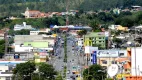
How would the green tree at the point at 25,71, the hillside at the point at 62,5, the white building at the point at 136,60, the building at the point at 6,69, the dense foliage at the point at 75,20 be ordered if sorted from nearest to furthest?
the white building at the point at 136,60 → the green tree at the point at 25,71 → the building at the point at 6,69 → the dense foliage at the point at 75,20 → the hillside at the point at 62,5

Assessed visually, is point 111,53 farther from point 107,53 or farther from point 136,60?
point 136,60

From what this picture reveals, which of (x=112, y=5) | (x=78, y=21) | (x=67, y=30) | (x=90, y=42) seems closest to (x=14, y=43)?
(x=90, y=42)

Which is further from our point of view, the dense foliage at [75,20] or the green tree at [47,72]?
the dense foliage at [75,20]

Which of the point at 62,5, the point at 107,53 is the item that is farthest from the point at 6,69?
the point at 62,5

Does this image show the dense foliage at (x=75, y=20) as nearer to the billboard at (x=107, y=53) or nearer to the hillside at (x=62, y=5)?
the hillside at (x=62, y=5)

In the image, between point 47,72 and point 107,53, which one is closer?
point 47,72

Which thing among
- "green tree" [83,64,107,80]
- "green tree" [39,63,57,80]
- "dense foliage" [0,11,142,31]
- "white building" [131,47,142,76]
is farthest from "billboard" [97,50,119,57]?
"dense foliage" [0,11,142,31]

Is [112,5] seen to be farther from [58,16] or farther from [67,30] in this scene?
[67,30]

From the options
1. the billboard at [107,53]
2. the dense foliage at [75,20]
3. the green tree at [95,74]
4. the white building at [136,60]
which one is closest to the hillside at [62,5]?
the dense foliage at [75,20]

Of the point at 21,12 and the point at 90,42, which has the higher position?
the point at 21,12

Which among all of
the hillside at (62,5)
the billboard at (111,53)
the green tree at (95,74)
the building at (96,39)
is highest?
the hillside at (62,5)

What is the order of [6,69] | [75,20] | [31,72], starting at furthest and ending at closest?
[75,20]
[6,69]
[31,72]
